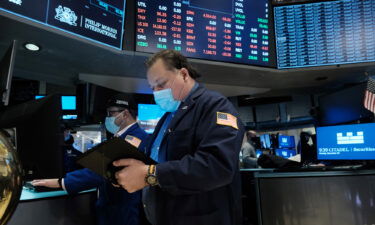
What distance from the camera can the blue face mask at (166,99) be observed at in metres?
1.66

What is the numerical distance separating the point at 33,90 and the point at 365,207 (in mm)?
4013

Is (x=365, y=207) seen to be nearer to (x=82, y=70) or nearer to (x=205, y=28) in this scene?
(x=205, y=28)

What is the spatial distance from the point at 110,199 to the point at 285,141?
989 centimetres

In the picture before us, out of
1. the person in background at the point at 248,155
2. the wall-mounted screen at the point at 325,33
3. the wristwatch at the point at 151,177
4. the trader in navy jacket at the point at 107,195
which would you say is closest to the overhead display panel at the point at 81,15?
the trader in navy jacket at the point at 107,195

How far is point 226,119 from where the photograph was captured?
133 centimetres

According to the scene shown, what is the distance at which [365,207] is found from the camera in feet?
8.54

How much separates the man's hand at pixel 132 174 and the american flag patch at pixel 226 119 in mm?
365

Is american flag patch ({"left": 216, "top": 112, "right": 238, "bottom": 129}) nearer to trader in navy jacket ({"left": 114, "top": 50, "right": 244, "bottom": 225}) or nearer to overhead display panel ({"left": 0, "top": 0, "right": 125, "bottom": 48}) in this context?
trader in navy jacket ({"left": 114, "top": 50, "right": 244, "bottom": 225})

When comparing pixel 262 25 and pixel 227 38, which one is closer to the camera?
pixel 227 38

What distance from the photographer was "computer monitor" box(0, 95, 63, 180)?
3.16ft

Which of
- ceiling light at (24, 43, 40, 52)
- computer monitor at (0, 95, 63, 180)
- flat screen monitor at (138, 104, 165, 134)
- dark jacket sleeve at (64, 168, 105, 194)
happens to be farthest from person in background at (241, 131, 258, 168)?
computer monitor at (0, 95, 63, 180)

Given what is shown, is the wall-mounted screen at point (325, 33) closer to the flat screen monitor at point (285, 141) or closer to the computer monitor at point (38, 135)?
the computer monitor at point (38, 135)

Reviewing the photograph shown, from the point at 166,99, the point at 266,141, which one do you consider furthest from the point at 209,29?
the point at 266,141

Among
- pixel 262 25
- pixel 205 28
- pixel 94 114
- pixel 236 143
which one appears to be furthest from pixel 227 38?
pixel 236 143
